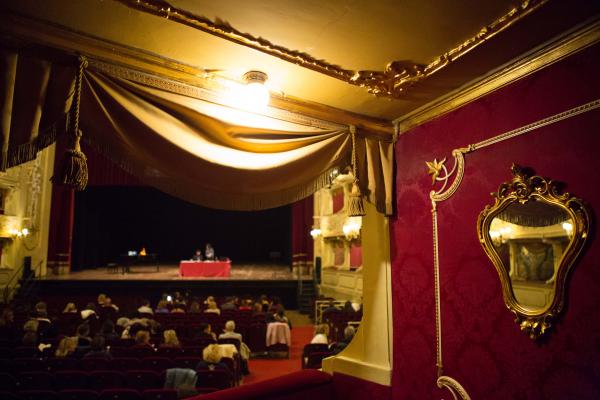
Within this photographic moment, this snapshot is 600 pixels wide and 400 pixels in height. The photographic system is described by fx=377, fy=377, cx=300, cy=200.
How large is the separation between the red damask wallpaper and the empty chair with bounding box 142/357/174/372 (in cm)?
305

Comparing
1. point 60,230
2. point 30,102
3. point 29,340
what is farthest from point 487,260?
point 60,230

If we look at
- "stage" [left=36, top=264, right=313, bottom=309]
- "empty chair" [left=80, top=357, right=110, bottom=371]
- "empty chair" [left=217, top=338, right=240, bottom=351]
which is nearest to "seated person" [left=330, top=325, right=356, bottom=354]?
"empty chair" [left=217, top=338, right=240, bottom=351]

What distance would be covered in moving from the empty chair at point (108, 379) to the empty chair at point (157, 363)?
52cm

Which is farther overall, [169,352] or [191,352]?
[191,352]

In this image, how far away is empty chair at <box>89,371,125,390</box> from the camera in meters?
4.12

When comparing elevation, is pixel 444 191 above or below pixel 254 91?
below

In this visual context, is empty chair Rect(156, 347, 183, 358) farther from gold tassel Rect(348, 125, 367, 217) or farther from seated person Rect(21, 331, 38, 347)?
gold tassel Rect(348, 125, 367, 217)

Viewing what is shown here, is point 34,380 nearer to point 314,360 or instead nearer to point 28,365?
point 28,365

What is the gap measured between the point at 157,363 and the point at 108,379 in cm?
65

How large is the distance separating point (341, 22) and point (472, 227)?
1.54 m

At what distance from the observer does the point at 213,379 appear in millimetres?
4402

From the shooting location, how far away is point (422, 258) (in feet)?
9.29

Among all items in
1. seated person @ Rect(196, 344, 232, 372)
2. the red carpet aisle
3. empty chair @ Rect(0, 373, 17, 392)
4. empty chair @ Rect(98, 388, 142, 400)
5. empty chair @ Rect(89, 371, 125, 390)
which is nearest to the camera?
empty chair @ Rect(98, 388, 142, 400)

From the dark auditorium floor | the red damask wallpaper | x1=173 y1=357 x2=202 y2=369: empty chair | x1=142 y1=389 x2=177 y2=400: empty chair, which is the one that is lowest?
the dark auditorium floor
